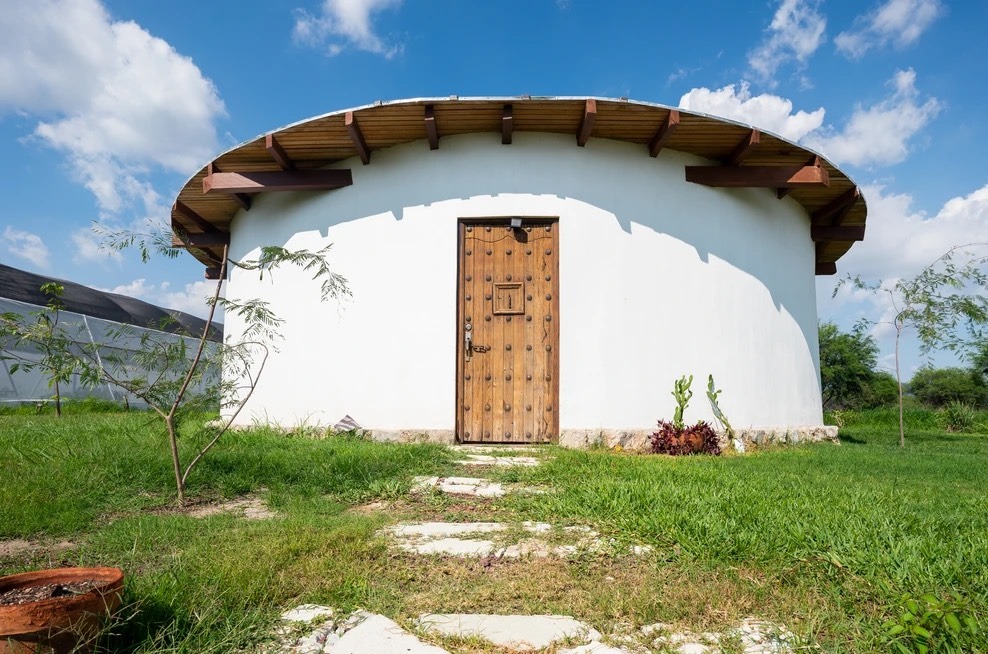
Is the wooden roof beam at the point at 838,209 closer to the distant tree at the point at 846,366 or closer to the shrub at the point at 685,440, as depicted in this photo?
the shrub at the point at 685,440

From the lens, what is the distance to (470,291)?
680 cm

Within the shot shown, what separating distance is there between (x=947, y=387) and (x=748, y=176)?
16.3m

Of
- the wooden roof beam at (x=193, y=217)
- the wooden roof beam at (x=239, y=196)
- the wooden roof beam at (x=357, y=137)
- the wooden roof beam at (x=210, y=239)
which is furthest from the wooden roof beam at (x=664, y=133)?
the wooden roof beam at (x=210, y=239)

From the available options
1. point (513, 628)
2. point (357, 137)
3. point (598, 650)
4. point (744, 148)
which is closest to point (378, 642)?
point (513, 628)

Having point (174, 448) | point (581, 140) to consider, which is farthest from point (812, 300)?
point (174, 448)

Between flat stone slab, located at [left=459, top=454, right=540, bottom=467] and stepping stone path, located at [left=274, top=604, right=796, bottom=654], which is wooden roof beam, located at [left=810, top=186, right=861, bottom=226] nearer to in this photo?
flat stone slab, located at [left=459, top=454, right=540, bottom=467]

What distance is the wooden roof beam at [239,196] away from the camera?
733cm

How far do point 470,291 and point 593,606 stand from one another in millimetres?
4932

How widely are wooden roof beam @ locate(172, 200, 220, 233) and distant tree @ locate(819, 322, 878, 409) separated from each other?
16.9 m

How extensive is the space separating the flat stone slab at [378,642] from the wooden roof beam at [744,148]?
21.1 ft

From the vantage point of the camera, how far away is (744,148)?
682cm

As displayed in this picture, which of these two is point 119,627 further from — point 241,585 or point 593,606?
point 593,606

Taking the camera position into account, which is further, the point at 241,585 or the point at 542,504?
the point at 542,504

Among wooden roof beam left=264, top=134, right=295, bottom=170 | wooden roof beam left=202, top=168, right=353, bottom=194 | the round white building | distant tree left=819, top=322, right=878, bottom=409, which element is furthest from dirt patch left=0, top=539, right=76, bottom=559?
distant tree left=819, top=322, right=878, bottom=409
